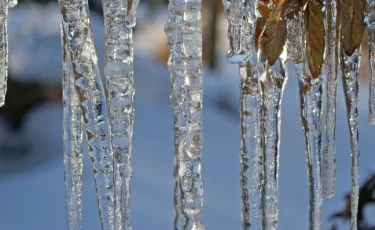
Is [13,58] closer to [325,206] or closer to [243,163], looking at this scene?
[325,206]

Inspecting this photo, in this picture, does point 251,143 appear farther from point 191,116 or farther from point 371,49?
point 371,49

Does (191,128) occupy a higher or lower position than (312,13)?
lower

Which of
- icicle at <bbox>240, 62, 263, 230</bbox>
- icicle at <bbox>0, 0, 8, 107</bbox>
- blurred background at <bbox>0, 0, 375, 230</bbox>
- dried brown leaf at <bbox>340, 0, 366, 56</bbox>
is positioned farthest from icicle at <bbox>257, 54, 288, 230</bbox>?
blurred background at <bbox>0, 0, 375, 230</bbox>

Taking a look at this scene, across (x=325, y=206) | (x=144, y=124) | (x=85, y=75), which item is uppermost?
(x=85, y=75)

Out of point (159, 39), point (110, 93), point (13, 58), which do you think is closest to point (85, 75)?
point (110, 93)

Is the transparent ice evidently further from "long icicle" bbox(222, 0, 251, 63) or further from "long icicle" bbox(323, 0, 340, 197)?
"long icicle" bbox(222, 0, 251, 63)
